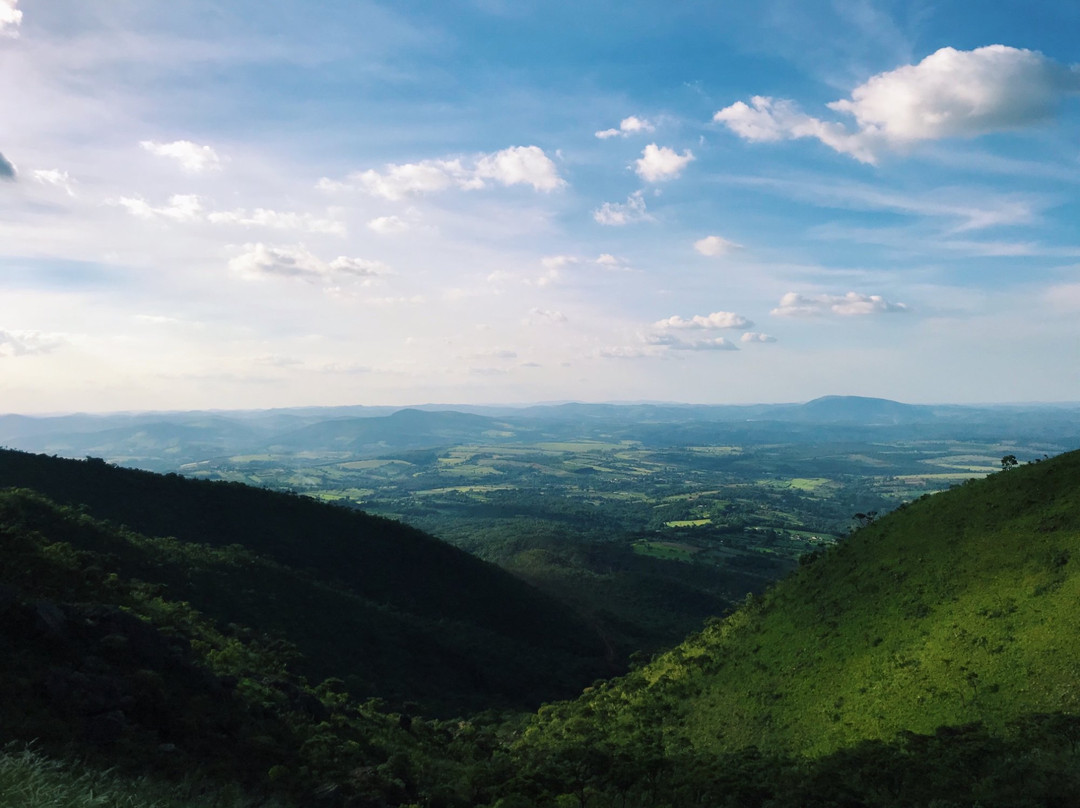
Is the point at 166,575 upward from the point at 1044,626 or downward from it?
downward

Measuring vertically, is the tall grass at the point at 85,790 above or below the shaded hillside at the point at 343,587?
above

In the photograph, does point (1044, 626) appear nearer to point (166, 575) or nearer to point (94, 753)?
point (94, 753)

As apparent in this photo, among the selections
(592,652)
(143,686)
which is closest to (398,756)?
(143,686)

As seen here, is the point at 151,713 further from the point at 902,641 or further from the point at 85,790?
the point at 902,641

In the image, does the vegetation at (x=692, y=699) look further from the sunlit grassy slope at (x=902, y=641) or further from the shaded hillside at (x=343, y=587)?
the shaded hillside at (x=343, y=587)

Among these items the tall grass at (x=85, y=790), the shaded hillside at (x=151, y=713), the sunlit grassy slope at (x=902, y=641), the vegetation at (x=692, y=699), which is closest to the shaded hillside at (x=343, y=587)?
the vegetation at (x=692, y=699)
